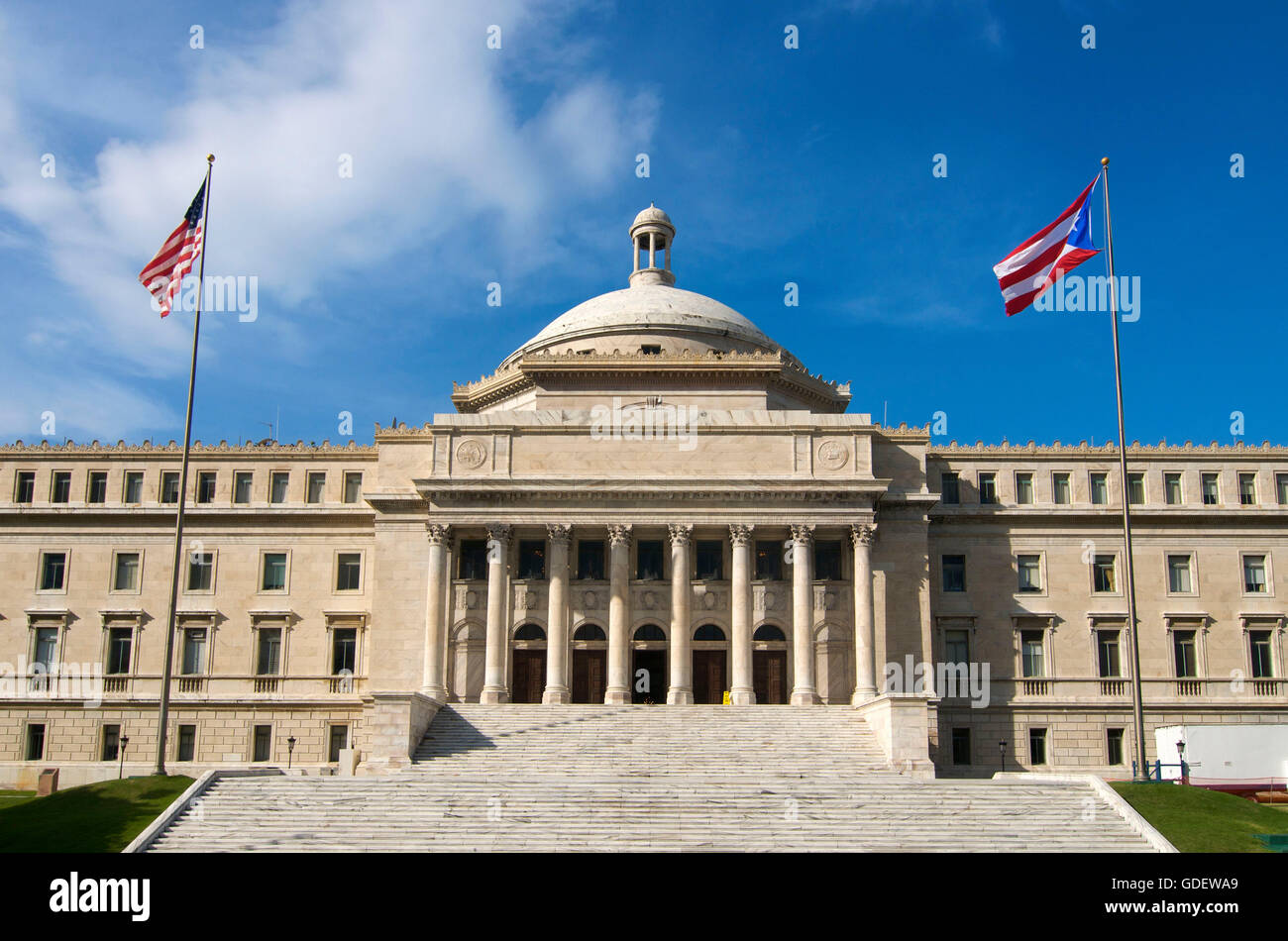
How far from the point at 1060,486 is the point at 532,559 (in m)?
26.9

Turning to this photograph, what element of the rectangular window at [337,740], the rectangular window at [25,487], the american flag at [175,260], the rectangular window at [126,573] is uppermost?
the american flag at [175,260]

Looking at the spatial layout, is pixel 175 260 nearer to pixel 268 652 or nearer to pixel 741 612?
pixel 268 652

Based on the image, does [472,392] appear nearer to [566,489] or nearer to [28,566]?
[566,489]

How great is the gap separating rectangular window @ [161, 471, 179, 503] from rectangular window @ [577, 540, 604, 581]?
70.9 ft

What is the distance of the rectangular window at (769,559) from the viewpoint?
57.6 metres

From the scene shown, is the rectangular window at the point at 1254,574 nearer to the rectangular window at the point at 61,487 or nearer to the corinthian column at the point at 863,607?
the corinthian column at the point at 863,607

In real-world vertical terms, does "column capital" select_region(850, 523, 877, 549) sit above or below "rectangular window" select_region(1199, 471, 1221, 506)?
below

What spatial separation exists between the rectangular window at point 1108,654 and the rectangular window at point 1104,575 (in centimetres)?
221

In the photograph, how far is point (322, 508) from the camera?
62.0 metres

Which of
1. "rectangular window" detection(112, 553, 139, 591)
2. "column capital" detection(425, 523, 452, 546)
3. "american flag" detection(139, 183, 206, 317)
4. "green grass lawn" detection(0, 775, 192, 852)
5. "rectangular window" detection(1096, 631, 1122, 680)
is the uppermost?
"american flag" detection(139, 183, 206, 317)

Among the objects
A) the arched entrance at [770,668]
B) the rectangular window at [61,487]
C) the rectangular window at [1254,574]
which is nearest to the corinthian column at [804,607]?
the arched entrance at [770,668]

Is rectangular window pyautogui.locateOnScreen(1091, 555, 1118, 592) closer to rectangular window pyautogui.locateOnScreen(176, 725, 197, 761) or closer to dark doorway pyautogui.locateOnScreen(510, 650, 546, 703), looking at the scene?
dark doorway pyautogui.locateOnScreen(510, 650, 546, 703)

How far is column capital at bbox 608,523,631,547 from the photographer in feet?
182

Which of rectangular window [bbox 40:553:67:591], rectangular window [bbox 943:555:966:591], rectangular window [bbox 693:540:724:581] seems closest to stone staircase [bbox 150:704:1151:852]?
rectangular window [bbox 693:540:724:581]
